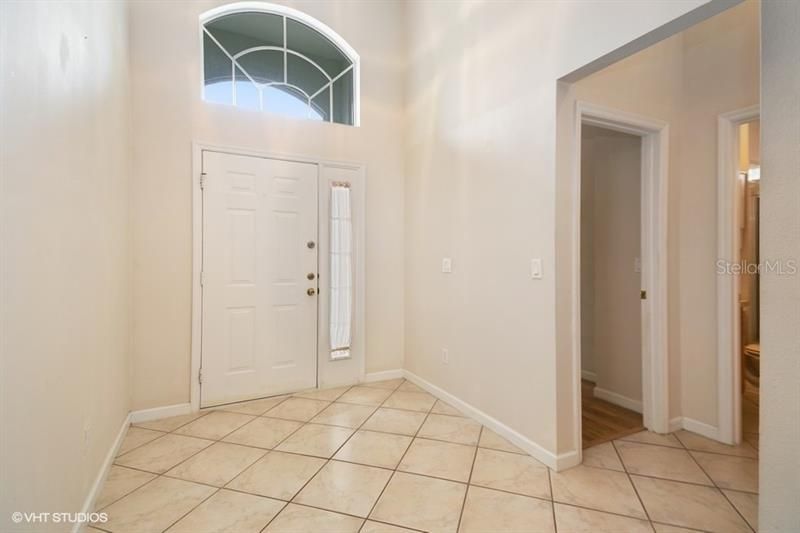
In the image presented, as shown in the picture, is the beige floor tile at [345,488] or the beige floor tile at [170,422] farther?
the beige floor tile at [170,422]

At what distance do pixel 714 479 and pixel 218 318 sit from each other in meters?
3.47

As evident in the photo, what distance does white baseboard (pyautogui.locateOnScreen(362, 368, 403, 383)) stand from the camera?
362 centimetres

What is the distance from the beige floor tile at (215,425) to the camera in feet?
8.34

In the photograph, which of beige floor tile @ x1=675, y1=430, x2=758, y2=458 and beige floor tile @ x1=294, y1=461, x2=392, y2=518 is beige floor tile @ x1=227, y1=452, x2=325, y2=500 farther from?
beige floor tile @ x1=675, y1=430, x2=758, y2=458

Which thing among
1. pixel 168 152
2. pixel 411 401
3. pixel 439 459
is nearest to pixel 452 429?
pixel 439 459

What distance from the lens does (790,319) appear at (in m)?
1.27

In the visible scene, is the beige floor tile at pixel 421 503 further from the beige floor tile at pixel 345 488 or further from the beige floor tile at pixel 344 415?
the beige floor tile at pixel 344 415

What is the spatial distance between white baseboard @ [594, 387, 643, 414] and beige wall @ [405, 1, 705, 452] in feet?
4.02

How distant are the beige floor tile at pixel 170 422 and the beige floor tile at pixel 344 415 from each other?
0.95m

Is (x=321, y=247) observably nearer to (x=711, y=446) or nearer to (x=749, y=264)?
(x=711, y=446)

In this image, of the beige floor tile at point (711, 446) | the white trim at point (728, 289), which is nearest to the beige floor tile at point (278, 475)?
the beige floor tile at point (711, 446)

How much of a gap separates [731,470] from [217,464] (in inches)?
118

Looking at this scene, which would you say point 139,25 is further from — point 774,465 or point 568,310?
point 774,465

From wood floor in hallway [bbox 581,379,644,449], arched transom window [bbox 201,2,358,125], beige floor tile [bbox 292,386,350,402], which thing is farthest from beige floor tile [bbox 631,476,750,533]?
arched transom window [bbox 201,2,358,125]
